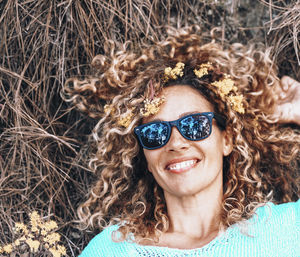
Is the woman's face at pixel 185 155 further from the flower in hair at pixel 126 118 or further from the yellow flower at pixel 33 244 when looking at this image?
the yellow flower at pixel 33 244

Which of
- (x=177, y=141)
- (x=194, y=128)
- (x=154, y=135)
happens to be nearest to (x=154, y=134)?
(x=154, y=135)

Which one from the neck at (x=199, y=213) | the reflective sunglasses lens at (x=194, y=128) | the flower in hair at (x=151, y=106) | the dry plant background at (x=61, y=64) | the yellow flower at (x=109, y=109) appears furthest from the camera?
the dry plant background at (x=61, y=64)

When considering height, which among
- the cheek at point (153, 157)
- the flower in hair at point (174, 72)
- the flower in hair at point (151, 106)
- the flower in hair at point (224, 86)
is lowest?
the cheek at point (153, 157)

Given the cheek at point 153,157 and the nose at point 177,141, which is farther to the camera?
the cheek at point 153,157

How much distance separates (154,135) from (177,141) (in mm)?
159

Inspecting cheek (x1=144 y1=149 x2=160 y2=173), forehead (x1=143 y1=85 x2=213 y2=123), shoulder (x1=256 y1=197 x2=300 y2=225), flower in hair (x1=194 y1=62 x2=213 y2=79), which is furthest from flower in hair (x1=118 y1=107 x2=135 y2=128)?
shoulder (x1=256 y1=197 x2=300 y2=225)

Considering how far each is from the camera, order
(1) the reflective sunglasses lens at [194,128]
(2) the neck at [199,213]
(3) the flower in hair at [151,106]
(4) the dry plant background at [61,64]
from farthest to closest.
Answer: (4) the dry plant background at [61,64] < (2) the neck at [199,213] < (3) the flower in hair at [151,106] < (1) the reflective sunglasses lens at [194,128]

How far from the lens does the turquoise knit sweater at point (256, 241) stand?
8.13 ft

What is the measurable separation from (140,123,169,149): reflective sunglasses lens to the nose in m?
0.04

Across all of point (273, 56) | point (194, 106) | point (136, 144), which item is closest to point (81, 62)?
point (136, 144)

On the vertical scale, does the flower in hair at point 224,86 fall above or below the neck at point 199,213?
above

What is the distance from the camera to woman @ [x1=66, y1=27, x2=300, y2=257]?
2521 millimetres

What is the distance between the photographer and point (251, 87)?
3.01 metres

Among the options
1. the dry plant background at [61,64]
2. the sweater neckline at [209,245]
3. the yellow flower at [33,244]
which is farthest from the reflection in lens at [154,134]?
the yellow flower at [33,244]
